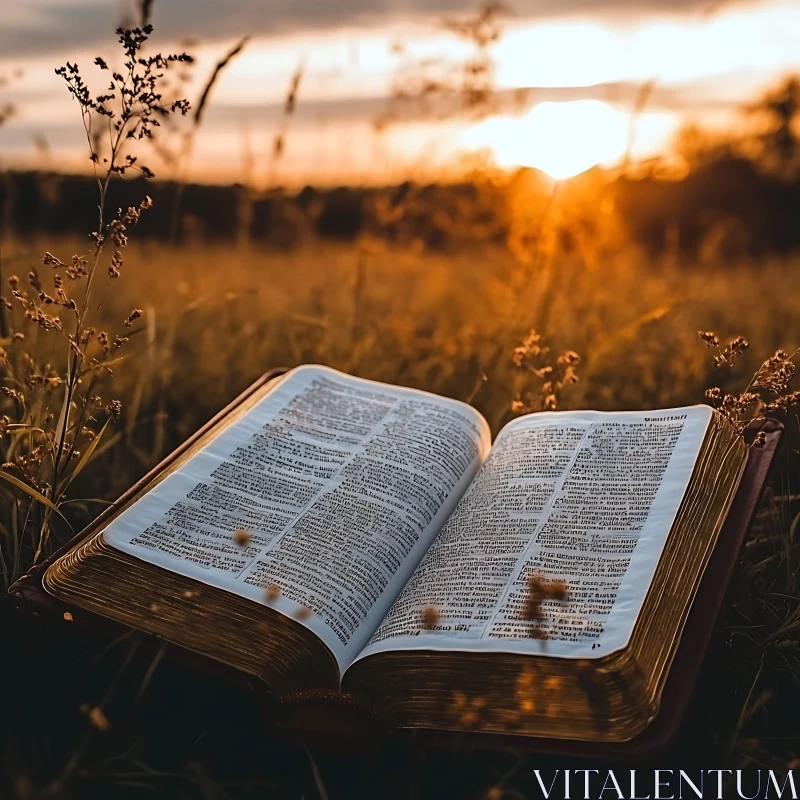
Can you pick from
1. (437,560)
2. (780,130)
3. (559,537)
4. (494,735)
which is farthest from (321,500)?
Answer: (780,130)

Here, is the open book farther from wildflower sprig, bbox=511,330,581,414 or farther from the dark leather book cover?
wildflower sprig, bbox=511,330,581,414

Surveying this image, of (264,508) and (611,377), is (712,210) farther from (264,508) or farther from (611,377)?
(264,508)

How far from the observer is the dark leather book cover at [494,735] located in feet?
3.95

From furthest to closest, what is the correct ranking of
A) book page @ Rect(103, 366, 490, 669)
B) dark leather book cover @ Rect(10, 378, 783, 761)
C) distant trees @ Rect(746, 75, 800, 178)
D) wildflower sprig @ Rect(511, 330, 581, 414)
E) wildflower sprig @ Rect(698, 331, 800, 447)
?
distant trees @ Rect(746, 75, 800, 178) → wildflower sprig @ Rect(511, 330, 581, 414) → wildflower sprig @ Rect(698, 331, 800, 447) → book page @ Rect(103, 366, 490, 669) → dark leather book cover @ Rect(10, 378, 783, 761)

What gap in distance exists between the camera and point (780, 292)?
204 inches

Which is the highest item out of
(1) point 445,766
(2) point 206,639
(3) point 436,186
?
(3) point 436,186

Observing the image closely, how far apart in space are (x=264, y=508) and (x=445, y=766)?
1.77 ft

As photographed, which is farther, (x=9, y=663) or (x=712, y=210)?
(x=712, y=210)

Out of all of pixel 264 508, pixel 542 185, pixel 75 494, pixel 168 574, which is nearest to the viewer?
pixel 168 574

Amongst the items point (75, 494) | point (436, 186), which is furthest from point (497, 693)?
point (436, 186)

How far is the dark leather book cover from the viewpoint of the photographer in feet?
3.95

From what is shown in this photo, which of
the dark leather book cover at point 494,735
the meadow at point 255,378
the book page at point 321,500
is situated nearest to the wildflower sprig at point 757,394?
the meadow at point 255,378

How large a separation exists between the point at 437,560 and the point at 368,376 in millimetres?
1258

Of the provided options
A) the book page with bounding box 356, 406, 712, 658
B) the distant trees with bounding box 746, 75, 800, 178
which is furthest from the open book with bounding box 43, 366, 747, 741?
the distant trees with bounding box 746, 75, 800, 178
